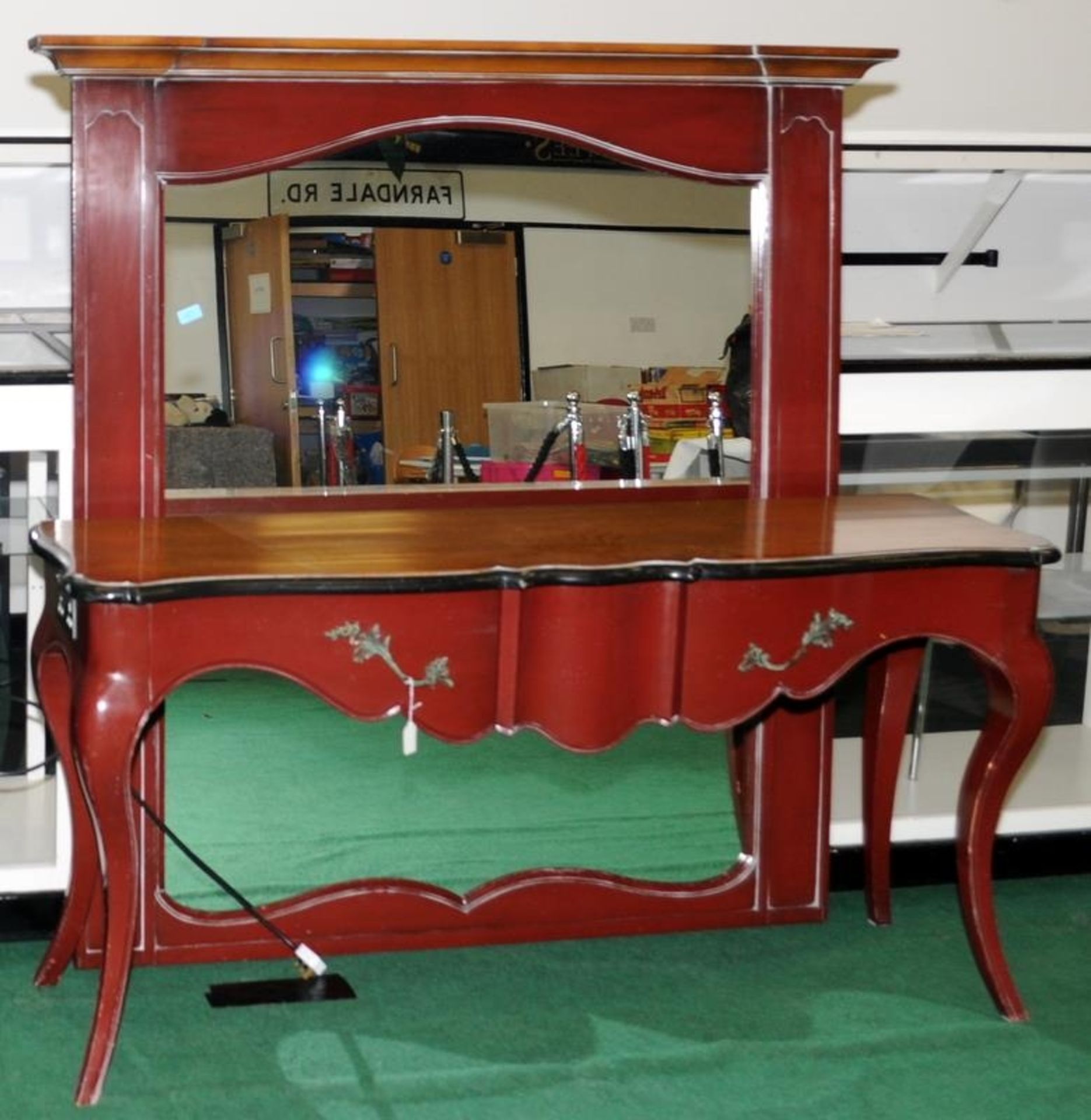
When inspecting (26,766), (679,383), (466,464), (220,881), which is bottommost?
(220,881)

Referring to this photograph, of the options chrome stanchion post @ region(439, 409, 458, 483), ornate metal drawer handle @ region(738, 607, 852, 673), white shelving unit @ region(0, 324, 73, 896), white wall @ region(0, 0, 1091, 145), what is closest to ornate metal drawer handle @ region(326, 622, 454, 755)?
ornate metal drawer handle @ region(738, 607, 852, 673)

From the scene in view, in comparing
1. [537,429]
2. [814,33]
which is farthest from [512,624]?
[814,33]

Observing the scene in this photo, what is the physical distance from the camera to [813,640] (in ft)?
7.38

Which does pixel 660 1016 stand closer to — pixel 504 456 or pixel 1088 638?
pixel 504 456

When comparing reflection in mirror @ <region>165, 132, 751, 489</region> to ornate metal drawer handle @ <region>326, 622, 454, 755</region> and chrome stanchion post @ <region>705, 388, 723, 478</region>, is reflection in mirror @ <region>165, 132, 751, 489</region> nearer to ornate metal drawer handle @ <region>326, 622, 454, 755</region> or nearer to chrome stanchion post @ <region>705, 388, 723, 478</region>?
chrome stanchion post @ <region>705, 388, 723, 478</region>

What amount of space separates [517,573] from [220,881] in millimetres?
784

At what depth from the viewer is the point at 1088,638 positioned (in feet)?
10.8

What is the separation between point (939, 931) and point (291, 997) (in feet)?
3.50

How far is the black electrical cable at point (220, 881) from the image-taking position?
2.50 metres

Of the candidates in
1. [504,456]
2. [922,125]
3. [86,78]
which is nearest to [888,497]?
[504,456]

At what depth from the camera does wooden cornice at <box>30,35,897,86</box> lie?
2396 millimetres

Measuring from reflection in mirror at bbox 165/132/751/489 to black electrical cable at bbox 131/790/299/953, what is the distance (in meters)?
0.51

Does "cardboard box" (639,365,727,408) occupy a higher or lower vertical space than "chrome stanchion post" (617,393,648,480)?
higher

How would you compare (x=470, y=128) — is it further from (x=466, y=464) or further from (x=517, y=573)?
(x=517, y=573)
